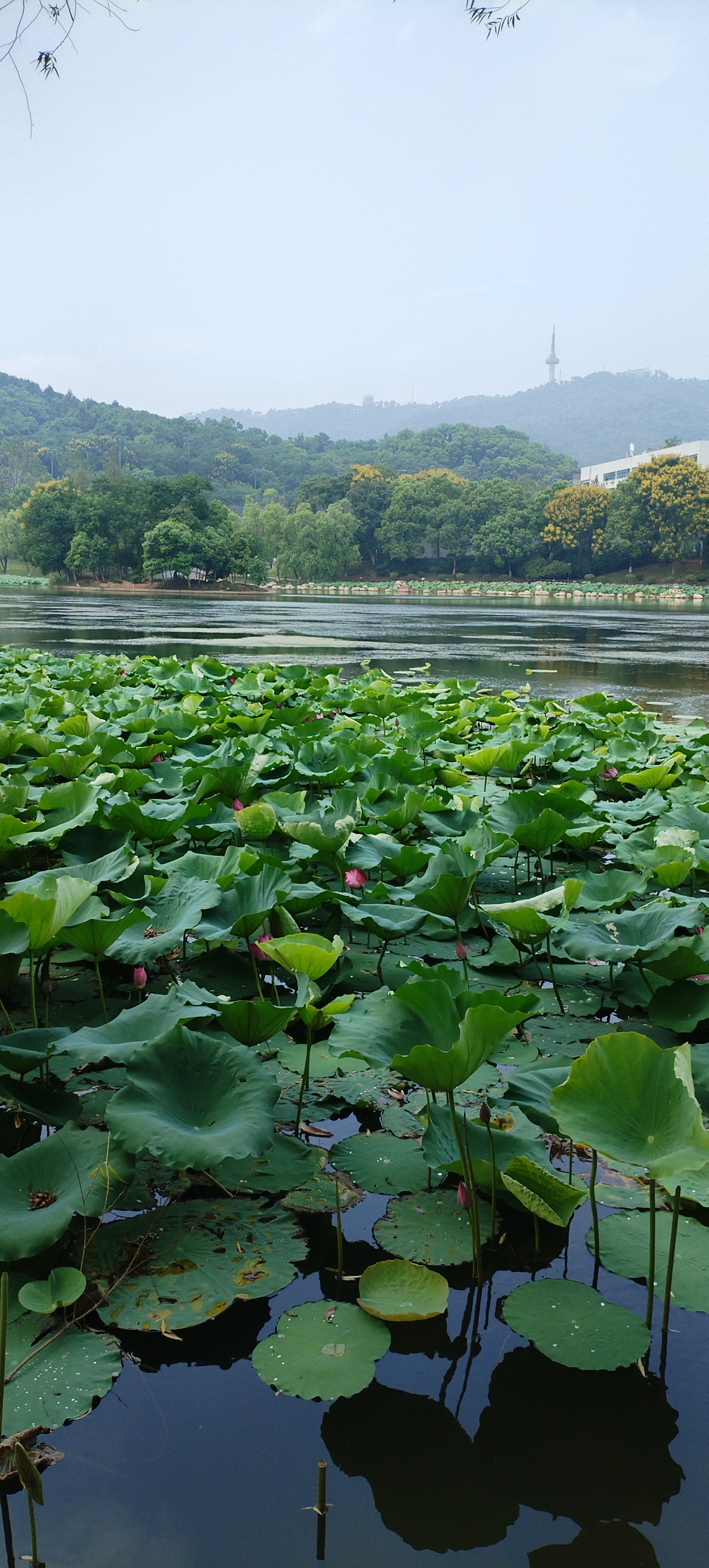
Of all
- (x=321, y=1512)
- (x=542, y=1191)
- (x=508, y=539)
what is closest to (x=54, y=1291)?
(x=321, y=1512)

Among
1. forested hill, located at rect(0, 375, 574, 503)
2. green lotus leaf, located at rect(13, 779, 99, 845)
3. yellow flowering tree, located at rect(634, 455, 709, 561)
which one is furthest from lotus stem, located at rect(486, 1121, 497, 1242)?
forested hill, located at rect(0, 375, 574, 503)

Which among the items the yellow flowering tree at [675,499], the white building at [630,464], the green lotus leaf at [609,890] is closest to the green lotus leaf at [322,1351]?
the green lotus leaf at [609,890]

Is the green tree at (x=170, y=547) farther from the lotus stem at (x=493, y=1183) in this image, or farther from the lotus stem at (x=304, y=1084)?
the lotus stem at (x=493, y=1183)

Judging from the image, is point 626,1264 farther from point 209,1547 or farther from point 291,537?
point 291,537

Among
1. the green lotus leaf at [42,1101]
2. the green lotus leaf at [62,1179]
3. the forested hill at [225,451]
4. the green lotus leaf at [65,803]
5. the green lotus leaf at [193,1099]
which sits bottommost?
the green lotus leaf at [62,1179]

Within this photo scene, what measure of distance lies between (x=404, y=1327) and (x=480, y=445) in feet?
437

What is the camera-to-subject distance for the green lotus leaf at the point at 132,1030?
1.31m

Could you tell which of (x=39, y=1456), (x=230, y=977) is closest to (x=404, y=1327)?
(x=39, y=1456)

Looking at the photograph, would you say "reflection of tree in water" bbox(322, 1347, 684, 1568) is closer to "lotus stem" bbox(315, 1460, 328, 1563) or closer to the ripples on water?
"lotus stem" bbox(315, 1460, 328, 1563)

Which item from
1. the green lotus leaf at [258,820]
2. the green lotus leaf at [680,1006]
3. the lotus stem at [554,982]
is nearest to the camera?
the green lotus leaf at [680,1006]

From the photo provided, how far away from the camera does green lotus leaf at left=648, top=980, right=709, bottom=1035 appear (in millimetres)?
1773

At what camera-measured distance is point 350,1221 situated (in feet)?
4.65

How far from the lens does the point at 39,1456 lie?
3.29 ft

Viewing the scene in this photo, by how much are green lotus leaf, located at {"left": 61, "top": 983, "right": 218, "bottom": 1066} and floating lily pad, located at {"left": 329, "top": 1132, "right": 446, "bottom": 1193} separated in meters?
0.36
